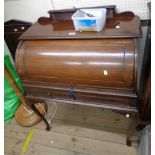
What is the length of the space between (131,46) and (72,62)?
1.13 feet

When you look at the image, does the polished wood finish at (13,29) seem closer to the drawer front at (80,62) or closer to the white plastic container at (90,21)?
the drawer front at (80,62)

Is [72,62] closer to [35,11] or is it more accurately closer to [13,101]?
[35,11]

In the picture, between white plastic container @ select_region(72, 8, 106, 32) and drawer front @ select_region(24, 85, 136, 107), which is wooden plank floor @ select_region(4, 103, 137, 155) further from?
white plastic container @ select_region(72, 8, 106, 32)

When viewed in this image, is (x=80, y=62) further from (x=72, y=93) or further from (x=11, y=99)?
(x=11, y=99)

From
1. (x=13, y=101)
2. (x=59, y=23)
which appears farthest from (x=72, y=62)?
(x=13, y=101)

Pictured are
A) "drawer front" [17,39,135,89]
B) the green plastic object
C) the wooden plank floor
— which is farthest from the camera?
the green plastic object

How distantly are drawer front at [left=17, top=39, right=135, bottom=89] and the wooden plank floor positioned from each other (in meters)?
0.72

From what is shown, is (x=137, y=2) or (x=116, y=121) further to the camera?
(x=116, y=121)

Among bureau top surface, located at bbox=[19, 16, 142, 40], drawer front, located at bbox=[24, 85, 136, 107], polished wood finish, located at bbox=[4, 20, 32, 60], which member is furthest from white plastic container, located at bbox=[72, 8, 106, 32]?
polished wood finish, located at bbox=[4, 20, 32, 60]

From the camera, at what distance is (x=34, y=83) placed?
1.22 metres

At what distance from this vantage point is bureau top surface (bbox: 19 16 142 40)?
3.32 ft

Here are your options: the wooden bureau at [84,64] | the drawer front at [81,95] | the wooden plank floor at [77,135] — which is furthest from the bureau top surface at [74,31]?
the wooden plank floor at [77,135]

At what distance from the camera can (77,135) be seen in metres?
1.63

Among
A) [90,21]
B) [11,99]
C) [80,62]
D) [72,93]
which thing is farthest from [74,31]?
[11,99]
